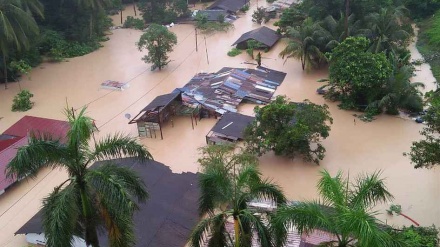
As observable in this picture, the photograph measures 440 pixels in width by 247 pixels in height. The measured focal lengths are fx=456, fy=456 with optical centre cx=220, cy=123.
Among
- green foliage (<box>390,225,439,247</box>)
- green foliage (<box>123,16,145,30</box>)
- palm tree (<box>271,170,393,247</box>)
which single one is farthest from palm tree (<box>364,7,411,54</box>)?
palm tree (<box>271,170,393,247</box>)

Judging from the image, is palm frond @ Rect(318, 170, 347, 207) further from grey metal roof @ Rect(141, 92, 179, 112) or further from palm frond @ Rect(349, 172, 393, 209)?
grey metal roof @ Rect(141, 92, 179, 112)

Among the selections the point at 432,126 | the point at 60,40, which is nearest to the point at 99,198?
the point at 432,126

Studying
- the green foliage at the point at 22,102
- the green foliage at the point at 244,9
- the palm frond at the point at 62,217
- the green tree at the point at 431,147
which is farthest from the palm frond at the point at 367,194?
the green foliage at the point at 244,9

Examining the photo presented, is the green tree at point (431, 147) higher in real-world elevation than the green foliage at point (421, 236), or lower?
higher

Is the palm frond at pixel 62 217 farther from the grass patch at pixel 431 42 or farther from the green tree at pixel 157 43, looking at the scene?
the grass patch at pixel 431 42

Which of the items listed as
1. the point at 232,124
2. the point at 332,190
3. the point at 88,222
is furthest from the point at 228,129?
the point at 332,190

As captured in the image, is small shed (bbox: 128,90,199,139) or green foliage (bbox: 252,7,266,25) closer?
small shed (bbox: 128,90,199,139)
